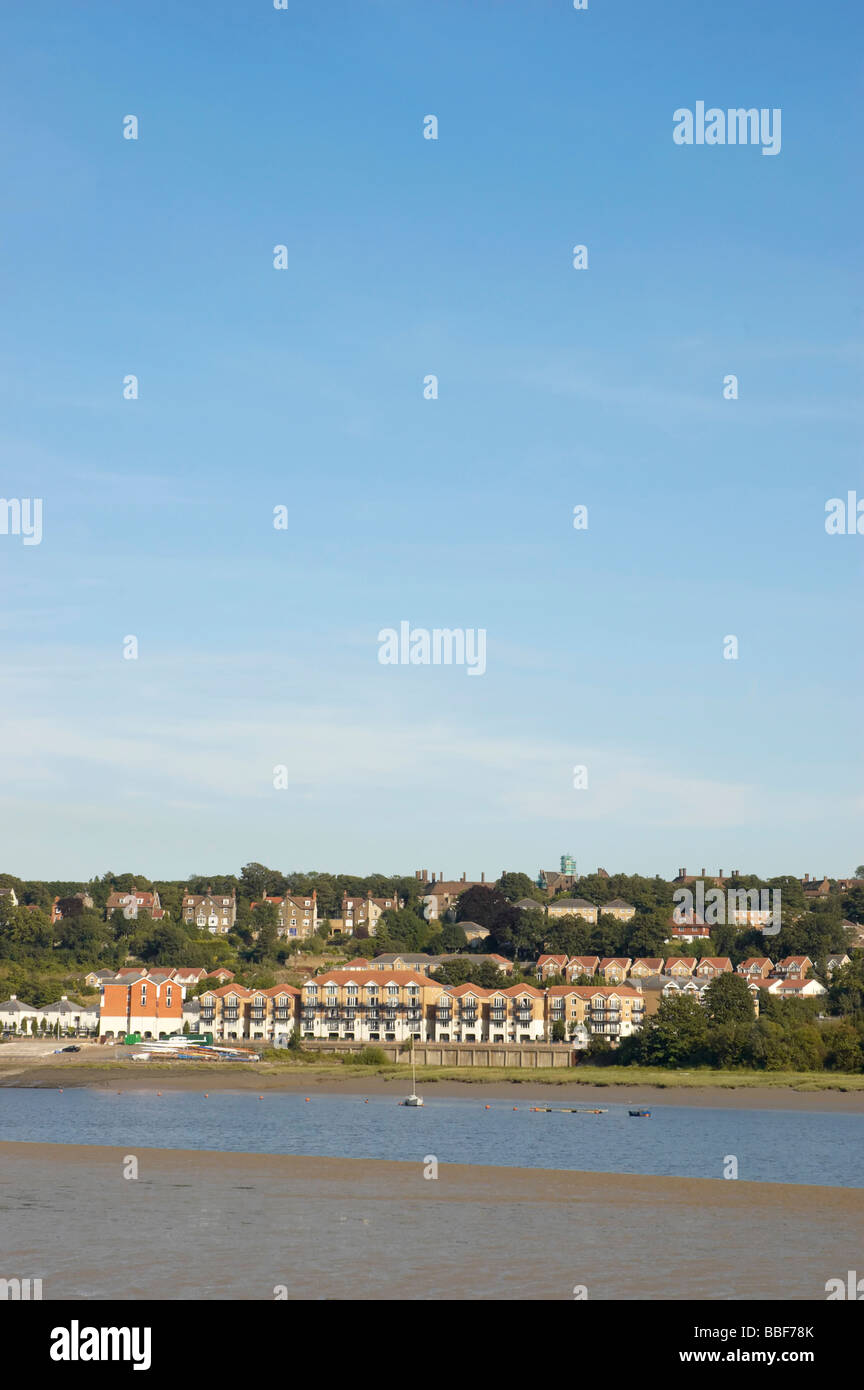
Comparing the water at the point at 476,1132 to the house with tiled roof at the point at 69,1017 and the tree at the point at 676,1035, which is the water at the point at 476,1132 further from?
the house with tiled roof at the point at 69,1017

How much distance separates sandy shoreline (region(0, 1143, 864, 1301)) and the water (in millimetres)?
8745

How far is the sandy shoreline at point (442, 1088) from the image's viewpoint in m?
103

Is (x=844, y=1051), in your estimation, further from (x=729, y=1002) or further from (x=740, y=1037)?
(x=729, y=1002)

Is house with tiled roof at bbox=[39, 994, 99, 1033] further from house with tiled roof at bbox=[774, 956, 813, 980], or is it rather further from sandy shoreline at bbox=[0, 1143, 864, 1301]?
sandy shoreline at bbox=[0, 1143, 864, 1301]

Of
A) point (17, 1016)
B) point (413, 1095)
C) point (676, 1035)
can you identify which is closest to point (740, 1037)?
point (676, 1035)

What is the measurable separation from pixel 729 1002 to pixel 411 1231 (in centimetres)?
A: 10307

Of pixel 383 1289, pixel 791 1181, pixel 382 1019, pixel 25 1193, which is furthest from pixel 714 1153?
pixel 382 1019

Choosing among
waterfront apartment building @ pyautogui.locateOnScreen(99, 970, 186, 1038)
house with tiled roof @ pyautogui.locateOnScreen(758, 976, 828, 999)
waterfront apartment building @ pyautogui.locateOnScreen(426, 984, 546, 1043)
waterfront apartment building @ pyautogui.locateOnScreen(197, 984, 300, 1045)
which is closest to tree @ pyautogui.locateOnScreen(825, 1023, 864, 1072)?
house with tiled roof @ pyautogui.locateOnScreen(758, 976, 828, 999)

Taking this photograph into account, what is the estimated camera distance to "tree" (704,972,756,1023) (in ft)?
436

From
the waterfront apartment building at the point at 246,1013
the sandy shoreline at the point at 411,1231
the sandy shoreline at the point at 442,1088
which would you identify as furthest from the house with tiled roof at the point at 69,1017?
the sandy shoreline at the point at 411,1231

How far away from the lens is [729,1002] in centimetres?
13525

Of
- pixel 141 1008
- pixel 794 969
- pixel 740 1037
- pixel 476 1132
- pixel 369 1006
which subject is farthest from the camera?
pixel 794 969
